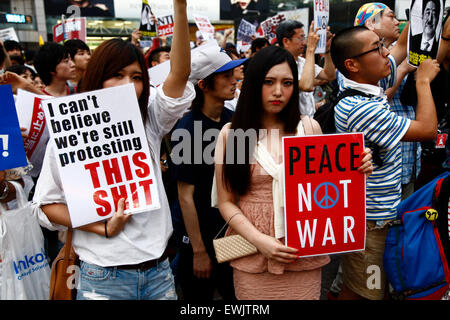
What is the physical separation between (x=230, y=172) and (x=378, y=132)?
2.66 feet

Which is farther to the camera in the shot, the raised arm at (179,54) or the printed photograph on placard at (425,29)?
the printed photograph on placard at (425,29)

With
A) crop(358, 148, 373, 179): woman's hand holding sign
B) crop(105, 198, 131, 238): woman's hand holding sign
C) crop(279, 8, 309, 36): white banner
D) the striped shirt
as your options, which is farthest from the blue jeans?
crop(279, 8, 309, 36): white banner

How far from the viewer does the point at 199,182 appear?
229 centimetres

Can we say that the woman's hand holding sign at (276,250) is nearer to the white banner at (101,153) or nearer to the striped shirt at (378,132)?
the white banner at (101,153)

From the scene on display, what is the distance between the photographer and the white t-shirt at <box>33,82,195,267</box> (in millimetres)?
1609

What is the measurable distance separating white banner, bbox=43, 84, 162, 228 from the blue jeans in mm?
234

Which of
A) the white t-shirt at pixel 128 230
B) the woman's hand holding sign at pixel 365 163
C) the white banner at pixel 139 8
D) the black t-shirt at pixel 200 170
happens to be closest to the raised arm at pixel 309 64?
the black t-shirt at pixel 200 170

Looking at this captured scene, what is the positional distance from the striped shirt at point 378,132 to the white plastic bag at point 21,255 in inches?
69.8

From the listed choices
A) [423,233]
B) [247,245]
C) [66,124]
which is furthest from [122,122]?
[423,233]

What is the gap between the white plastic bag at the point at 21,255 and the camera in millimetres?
1958

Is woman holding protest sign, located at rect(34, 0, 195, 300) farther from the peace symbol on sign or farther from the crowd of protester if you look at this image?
the peace symbol on sign

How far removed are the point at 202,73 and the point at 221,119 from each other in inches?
13.0

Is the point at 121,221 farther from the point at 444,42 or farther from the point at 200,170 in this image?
the point at 444,42
